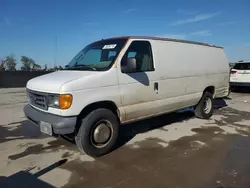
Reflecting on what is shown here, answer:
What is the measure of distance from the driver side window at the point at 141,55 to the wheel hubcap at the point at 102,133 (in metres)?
1.27

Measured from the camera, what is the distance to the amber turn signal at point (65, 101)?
373 cm

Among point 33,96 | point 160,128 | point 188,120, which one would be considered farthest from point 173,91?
point 33,96

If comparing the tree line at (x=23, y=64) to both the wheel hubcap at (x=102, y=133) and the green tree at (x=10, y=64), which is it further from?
the wheel hubcap at (x=102, y=133)

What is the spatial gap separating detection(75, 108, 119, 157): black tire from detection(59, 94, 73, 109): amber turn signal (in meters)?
0.45

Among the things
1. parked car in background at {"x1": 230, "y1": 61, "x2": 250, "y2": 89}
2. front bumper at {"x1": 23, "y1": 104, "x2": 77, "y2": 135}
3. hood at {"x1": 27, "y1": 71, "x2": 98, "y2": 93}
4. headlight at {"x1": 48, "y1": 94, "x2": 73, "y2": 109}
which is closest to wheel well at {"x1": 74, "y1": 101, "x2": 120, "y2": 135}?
front bumper at {"x1": 23, "y1": 104, "x2": 77, "y2": 135}

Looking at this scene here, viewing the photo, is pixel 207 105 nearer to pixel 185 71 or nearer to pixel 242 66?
pixel 185 71

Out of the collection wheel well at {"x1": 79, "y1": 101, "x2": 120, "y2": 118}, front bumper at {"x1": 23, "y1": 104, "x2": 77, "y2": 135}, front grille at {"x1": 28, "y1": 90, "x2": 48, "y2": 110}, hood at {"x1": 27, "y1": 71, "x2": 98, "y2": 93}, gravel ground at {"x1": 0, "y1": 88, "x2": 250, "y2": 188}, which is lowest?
gravel ground at {"x1": 0, "y1": 88, "x2": 250, "y2": 188}

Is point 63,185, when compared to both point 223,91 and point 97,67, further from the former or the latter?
point 223,91

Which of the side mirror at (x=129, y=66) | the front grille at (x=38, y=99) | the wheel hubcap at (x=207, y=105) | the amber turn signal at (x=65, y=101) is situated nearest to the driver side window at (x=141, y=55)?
the side mirror at (x=129, y=66)

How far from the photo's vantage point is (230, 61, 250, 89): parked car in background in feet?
41.7

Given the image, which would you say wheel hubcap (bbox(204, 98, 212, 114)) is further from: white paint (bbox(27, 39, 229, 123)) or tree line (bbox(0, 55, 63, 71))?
tree line (bbox(0, 55, 63, 71))

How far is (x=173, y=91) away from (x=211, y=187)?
2.75 metres

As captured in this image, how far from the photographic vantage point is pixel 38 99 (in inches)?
167

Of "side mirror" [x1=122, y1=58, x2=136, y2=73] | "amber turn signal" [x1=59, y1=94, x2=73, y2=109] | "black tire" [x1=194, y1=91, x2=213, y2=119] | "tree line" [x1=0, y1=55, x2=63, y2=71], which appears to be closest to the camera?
"amber turn signal" [x1=59, y1=94, x2=73, y2=109]
